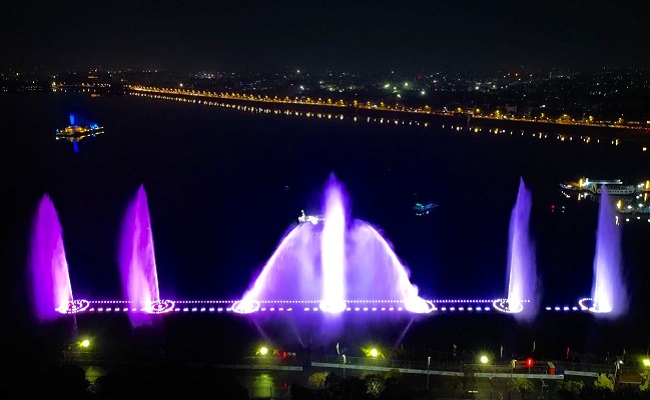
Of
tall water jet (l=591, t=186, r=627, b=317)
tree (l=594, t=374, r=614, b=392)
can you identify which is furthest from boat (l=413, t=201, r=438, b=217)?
tree (l=594, t=374, r=614, b=392)

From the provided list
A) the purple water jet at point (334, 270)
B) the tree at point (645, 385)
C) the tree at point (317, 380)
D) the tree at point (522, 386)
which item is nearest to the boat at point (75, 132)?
the purple water jet at point (334, 270)

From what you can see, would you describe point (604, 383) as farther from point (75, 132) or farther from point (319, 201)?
point (75, 132)

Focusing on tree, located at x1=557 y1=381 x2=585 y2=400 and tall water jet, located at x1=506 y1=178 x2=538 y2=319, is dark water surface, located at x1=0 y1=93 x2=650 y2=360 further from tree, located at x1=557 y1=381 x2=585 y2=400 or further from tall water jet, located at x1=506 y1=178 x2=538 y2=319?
tree, located at x1=557 y1=381 x2=585 y2=400

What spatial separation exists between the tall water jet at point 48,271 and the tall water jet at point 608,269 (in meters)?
10.7

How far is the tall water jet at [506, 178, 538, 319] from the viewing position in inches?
450

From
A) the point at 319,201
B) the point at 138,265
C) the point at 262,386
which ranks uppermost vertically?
the point at 319,201

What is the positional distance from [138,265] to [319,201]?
858 cm

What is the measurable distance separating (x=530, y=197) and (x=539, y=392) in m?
15.8

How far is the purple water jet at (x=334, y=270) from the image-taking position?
11.6 m

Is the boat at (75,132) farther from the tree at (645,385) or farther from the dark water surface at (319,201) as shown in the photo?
the tree at (645,385)

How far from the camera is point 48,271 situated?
13578 mm

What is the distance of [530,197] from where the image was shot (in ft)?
71.4

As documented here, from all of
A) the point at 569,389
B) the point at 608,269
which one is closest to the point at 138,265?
the point at 569,389

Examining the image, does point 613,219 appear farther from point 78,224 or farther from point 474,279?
point 78,224
